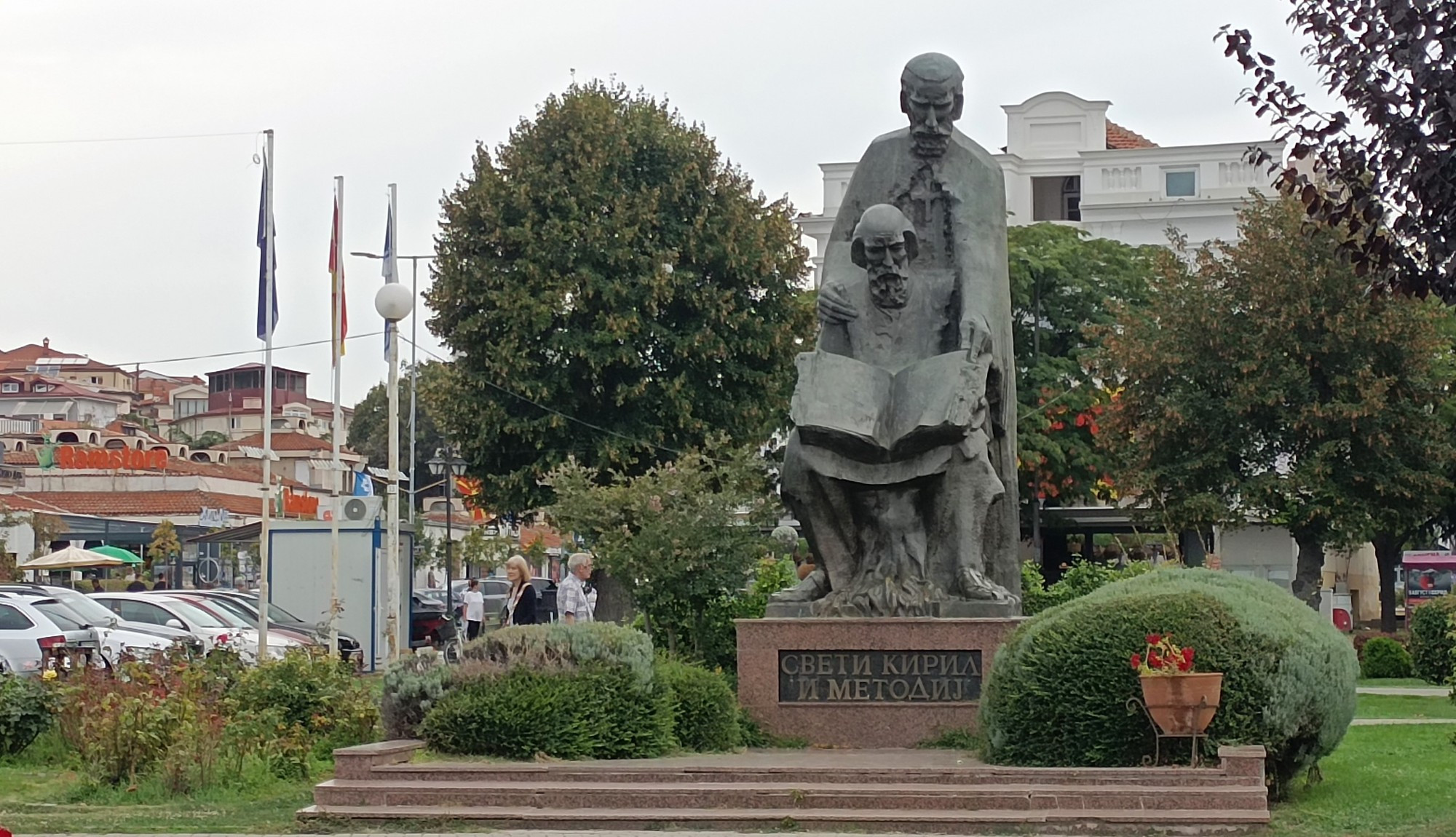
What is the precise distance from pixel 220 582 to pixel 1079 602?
63.6 meters

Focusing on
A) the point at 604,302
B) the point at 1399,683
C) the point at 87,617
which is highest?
the point at 604,302

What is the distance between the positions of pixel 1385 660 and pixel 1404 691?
410cm

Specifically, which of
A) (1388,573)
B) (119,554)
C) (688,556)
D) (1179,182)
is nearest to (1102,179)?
(1179,182)

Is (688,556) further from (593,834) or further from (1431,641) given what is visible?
(1431,641)

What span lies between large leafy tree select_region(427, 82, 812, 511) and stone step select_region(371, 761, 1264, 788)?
28.7 metres

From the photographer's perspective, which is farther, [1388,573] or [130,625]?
[1388,573]

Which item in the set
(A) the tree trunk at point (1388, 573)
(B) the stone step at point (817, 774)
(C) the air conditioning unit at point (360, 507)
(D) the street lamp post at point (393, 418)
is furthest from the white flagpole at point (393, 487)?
(A) the tree trunk at point (1388, 573)

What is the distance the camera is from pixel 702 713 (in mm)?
12656

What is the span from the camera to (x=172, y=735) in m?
13.0

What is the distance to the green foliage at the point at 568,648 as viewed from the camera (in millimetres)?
12141

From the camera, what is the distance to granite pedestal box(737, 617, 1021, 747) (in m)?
13.0

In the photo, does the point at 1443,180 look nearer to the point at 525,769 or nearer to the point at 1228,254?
the point at 525,769

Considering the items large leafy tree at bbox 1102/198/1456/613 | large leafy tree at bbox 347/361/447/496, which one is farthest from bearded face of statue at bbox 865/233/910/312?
large leafy tree at bbox 347/361/447/496

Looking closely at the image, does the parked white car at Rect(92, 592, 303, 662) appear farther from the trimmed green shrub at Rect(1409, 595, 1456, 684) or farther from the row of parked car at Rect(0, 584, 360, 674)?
the trimmed green shrub at Rect(1409, 595, 1456, 684)
